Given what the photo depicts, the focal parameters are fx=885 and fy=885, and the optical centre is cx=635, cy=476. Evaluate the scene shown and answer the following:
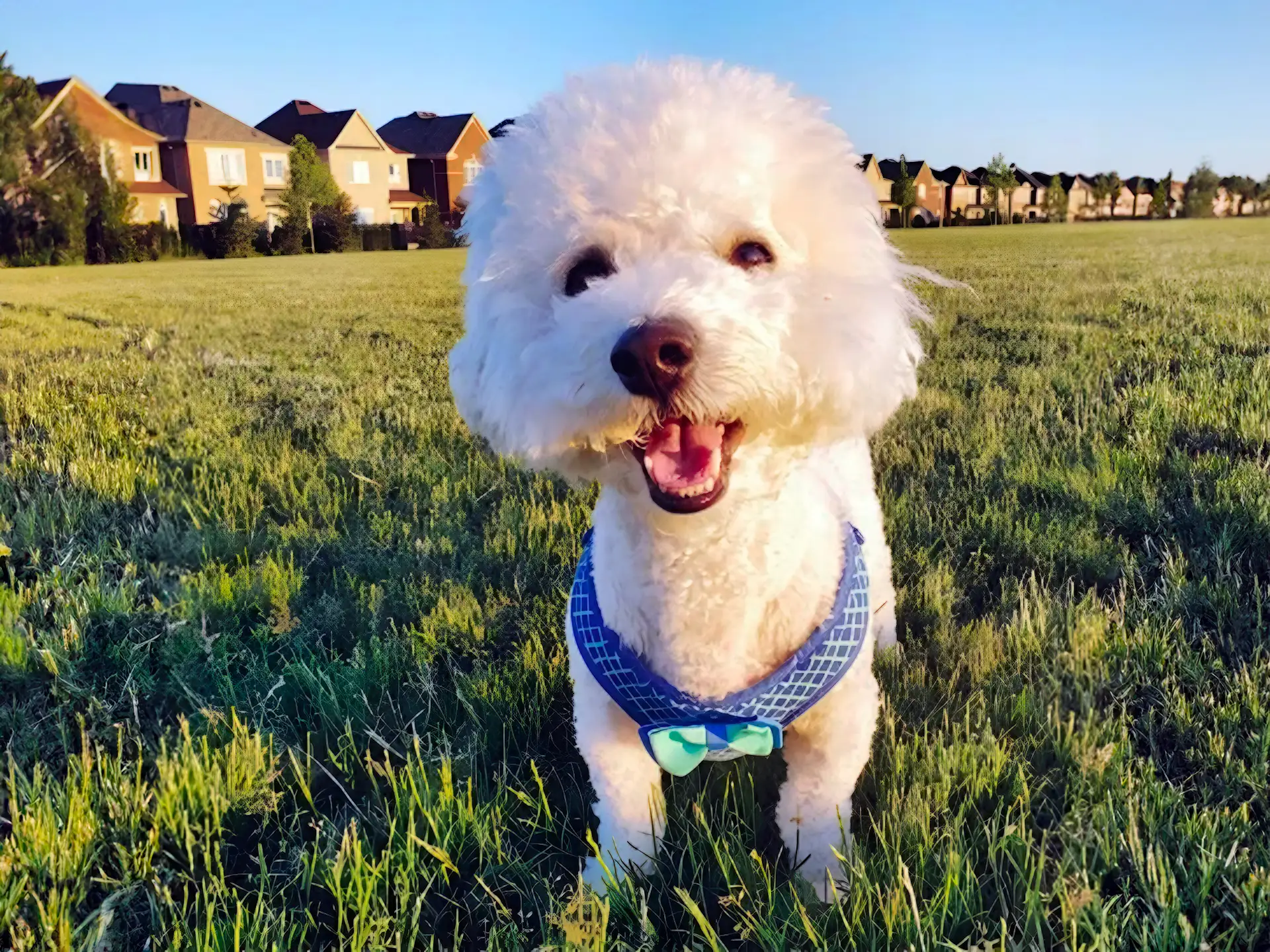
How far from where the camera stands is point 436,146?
617 centimetres

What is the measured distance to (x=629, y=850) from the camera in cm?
201

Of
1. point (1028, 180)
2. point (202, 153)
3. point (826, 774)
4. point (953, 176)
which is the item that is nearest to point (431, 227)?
point (202, 153)

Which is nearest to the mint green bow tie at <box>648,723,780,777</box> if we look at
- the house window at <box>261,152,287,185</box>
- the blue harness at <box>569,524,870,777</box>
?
the blue harness at <box>569,524,870,777</box>

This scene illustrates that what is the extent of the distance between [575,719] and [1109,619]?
1.72 metres

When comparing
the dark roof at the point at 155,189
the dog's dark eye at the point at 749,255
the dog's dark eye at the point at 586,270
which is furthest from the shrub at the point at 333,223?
the dog's dark eye at the point at 749,255

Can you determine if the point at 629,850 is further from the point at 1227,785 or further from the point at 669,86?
the point at 669,86

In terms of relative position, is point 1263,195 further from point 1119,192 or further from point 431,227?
point 431,227

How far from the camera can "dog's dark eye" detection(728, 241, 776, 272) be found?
6.12 feet

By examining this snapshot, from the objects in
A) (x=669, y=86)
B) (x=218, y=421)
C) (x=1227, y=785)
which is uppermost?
(x=669, y=86)

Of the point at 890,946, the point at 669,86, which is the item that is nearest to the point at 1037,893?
the point at 890,946

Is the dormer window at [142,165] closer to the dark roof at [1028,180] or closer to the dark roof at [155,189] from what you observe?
the dark roof at [155,189]

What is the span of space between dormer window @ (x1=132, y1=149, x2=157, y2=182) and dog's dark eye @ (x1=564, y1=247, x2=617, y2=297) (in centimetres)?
490

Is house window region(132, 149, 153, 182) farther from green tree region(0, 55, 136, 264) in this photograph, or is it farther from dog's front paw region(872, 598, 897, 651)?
dog's front paw region(872, 598, 897, 651)

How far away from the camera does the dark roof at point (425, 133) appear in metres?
5.49
